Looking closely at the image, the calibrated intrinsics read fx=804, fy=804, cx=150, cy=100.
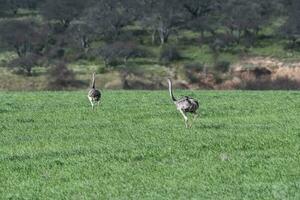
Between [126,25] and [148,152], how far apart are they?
65.1 meters

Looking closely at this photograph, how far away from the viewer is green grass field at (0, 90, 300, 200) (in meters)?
13.8

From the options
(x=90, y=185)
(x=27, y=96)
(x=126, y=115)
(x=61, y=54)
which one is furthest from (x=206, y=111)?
(x=61, y=54)

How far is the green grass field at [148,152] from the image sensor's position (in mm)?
13758

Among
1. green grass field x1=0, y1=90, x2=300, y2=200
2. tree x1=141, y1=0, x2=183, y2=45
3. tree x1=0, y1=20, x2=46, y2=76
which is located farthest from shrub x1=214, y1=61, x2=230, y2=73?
green grass field x1=0, y1=90, x2=300, y2=200

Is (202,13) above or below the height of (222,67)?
above

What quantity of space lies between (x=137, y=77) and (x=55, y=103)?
31340 mm

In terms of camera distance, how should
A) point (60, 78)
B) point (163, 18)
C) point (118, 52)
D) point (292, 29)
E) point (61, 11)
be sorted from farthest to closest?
point (61, 11)
point (163, 18)
point (292, 29)
point (118, 52)
point (60, 78)

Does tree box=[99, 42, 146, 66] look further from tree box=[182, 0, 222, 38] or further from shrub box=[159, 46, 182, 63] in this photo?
tree box=[182, 0, 222, 38]

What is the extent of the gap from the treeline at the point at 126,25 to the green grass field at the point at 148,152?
38991mm

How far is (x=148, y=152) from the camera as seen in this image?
17.3 m

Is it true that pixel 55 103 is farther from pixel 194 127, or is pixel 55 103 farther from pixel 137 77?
pixel 137 77

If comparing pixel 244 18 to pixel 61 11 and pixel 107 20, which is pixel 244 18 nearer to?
pixel 107 20

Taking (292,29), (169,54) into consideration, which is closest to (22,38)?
(169,54)

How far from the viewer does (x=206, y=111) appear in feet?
85.5
